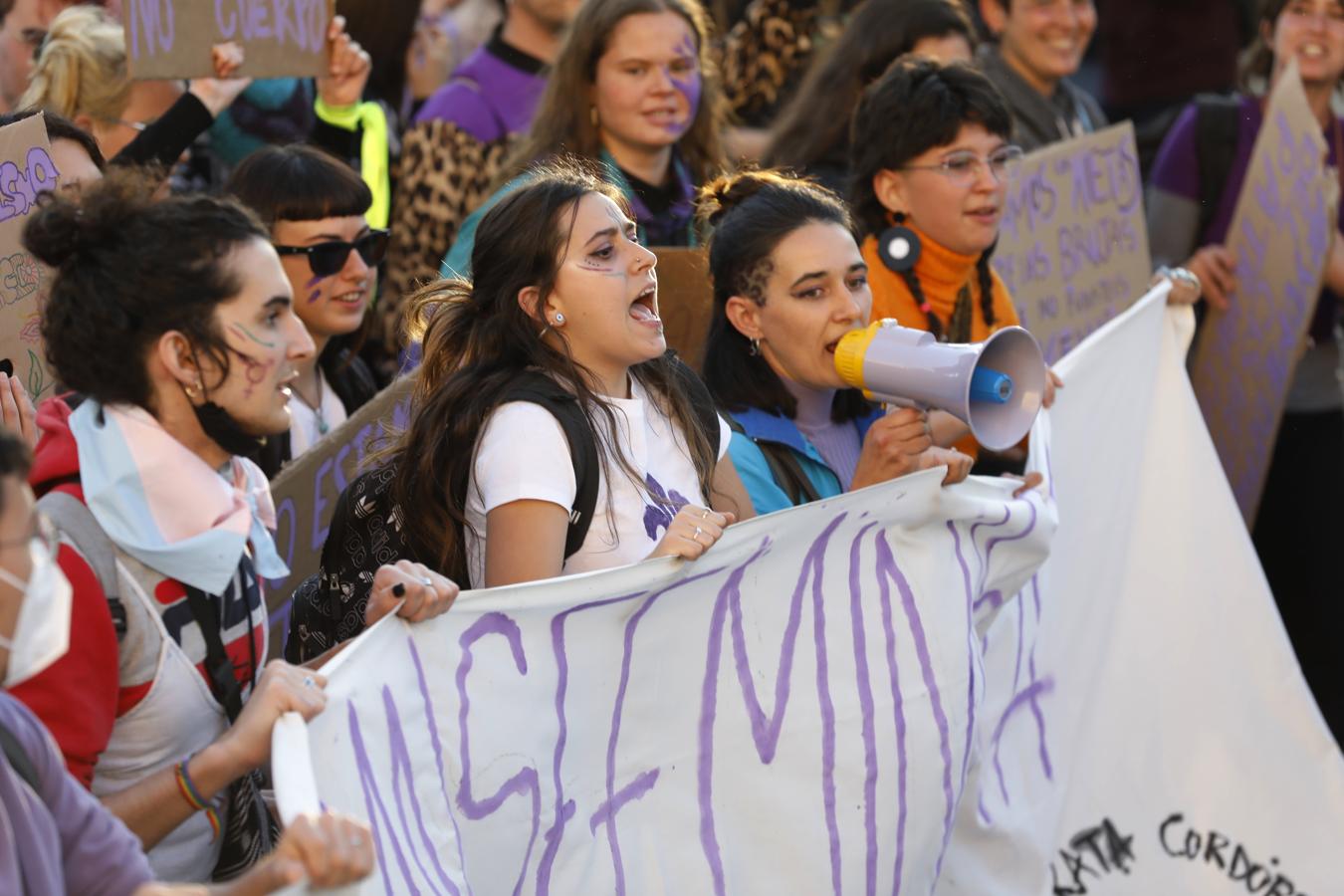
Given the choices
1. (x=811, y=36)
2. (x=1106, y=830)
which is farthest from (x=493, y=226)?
(x=811, y=36)

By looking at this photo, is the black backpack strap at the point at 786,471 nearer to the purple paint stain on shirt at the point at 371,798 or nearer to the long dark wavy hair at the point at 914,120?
the long dark wavy hair at the point at 914,120

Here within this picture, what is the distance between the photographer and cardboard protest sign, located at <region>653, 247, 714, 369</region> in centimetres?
432

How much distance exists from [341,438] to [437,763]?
3.82 ft

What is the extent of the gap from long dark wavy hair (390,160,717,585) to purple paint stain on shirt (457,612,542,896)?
12.0 inches

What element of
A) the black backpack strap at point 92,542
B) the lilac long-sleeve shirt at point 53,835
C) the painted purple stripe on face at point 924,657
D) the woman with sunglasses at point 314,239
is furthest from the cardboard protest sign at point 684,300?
the lilac long-sleeve shirt at point 53,835

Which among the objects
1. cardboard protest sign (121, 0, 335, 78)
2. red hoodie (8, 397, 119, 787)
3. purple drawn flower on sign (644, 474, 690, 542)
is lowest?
purple drawn flower on sign (644, 474, 690, 542)

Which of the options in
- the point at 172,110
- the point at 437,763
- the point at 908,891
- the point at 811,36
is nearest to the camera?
the point at 437,763

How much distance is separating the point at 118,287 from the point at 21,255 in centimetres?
99

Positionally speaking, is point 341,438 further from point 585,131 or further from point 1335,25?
point 1335,25

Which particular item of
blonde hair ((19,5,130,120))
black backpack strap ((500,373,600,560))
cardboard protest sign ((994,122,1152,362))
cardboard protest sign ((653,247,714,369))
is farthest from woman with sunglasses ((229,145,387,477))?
cardboard protest sign ((994,122,1152,362))

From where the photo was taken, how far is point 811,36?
606cm

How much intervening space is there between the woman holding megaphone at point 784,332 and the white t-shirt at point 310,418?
900mm

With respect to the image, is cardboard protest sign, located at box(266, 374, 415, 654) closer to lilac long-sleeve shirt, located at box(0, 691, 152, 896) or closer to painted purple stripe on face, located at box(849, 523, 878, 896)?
painted purple stripe on face, located at box(849, 523, 878, 896)

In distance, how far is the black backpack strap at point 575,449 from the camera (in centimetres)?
299
